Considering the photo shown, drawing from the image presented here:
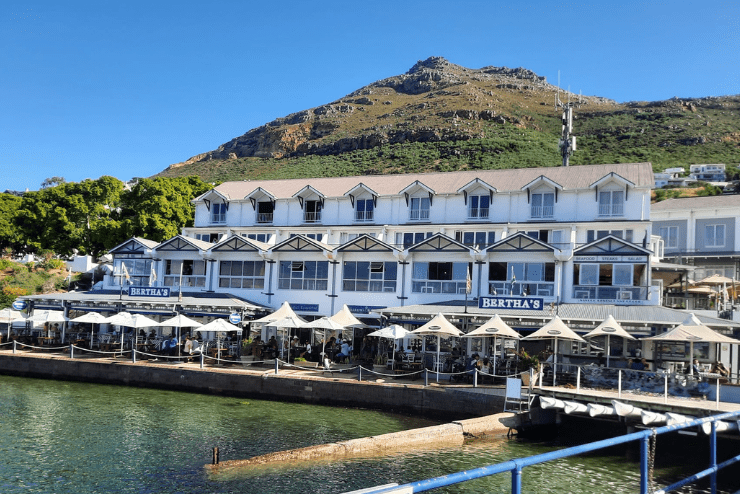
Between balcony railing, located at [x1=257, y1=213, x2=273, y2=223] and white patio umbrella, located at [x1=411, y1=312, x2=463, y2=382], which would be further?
balcony railing, located at [x1=257, y1=213, x2=273, y2=223]

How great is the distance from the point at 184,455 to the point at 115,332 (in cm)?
2553

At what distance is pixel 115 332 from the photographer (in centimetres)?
4225

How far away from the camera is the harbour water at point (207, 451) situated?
16.7 metres

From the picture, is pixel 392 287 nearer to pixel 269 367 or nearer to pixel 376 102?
pixel 269 367

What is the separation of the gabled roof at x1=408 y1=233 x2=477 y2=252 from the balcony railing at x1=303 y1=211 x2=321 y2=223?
406 inches

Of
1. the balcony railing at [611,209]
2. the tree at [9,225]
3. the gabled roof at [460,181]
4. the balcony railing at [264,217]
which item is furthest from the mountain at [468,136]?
the balcony railing at [611,209]

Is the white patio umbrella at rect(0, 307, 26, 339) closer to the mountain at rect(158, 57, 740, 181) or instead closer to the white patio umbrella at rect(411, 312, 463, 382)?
the white patio umbrella at rect(411, 312, 463, 382)

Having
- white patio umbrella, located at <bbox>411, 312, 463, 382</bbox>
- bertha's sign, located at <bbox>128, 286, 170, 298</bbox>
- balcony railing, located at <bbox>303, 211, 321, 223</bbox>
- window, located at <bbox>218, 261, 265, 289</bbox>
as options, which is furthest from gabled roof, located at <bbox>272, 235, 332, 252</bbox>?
white patio umbrella, located at <bbox>411, 312, 463, 382</bbox>

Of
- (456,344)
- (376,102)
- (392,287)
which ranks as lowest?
(456,344)

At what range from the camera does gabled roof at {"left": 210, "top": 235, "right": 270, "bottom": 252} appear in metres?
41.5

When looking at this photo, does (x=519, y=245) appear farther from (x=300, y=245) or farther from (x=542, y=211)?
(x=300, y=245)

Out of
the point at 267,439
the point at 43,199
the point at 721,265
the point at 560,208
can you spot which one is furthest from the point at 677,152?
the point at 267,439

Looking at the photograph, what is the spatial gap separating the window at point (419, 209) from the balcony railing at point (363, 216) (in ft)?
9.59

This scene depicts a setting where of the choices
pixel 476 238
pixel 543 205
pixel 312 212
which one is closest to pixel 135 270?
pixel 312 212
